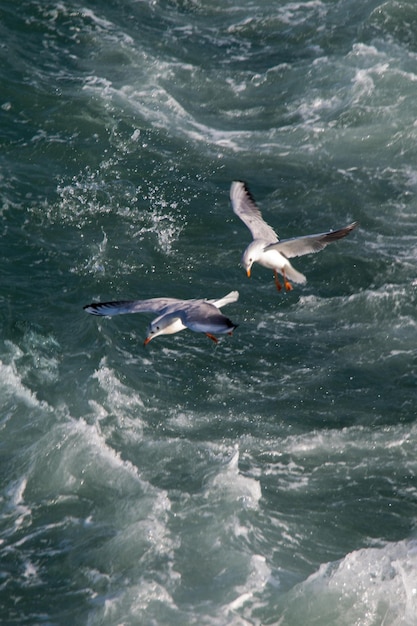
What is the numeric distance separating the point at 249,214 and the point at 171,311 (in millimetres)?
2179

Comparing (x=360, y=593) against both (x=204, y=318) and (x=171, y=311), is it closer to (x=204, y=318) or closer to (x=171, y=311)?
(x=204, y=318)

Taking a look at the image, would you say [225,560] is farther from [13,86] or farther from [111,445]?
[13,86]

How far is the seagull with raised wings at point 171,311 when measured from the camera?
34.7 feet

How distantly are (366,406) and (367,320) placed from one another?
1674mm

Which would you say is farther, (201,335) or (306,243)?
(201,335)

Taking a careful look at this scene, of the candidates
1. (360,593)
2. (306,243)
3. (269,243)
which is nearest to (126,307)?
(269,243)

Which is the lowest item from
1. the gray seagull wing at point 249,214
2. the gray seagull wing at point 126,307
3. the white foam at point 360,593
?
the white foam at point 360,593

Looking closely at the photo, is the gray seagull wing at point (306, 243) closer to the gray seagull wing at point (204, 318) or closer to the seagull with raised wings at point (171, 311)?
the seagull with raised wings at point (171, 311)

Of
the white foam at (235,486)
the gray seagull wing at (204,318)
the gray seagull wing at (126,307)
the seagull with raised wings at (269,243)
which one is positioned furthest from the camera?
the seagull with raised wings at (269,243)

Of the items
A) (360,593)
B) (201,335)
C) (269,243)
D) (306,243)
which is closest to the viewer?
(360,593)

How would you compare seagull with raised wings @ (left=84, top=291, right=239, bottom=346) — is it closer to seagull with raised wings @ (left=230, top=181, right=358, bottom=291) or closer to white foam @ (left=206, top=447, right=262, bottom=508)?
seagull with raised wings @ (left=230, top=181, right=358, bottom=291)

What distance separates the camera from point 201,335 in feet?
44.6

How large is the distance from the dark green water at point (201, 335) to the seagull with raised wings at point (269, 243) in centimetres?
120

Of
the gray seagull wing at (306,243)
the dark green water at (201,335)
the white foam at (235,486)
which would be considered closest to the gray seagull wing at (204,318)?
the gray seagull wing at (306,243)
